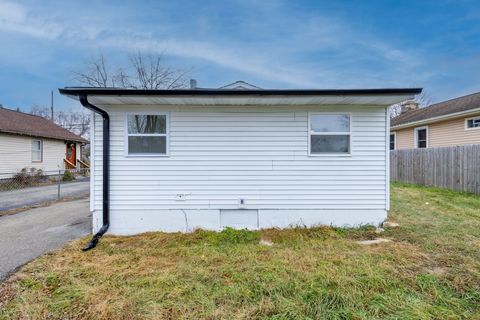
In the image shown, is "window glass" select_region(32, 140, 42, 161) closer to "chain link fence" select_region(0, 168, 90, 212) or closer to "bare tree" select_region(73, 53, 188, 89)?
"chain link fence" select_region(0, 168, 90, 212)

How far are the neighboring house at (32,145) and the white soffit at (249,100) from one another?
11.9 metres

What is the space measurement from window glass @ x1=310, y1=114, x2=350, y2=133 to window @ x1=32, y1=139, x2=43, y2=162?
1809cm

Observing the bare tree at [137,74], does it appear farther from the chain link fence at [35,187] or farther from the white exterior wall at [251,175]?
the white exterior wall at [251,175]

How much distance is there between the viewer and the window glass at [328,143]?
18.7ft

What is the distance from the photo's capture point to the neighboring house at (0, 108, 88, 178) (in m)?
14.2

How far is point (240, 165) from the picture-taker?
568 cm

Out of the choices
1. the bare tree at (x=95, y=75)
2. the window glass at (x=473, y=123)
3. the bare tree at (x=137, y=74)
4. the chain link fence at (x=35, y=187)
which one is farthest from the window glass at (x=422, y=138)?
the bare tree at (x=95, y=75)

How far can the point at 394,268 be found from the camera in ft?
12.2

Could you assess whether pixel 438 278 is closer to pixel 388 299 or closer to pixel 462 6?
pixel 388 299

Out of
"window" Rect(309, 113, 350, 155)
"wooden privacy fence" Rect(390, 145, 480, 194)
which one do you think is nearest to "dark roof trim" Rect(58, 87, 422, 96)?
"window" Rect(309, 113, 350, 155)

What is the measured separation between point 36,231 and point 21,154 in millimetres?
12640

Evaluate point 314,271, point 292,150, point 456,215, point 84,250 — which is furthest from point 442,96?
point 84,250

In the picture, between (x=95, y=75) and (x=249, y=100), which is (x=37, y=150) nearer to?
(x=95, y=75)

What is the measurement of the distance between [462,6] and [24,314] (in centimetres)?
1710
